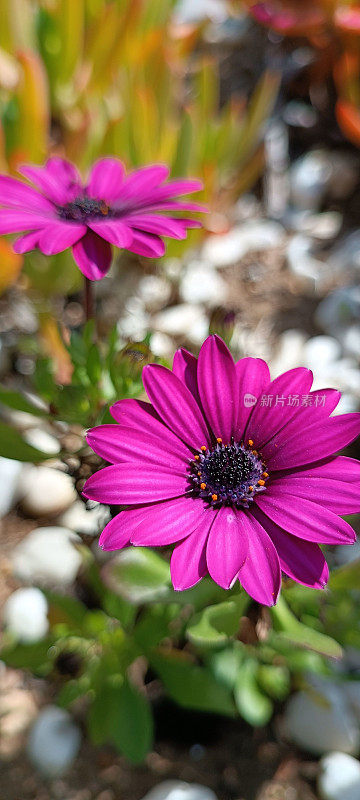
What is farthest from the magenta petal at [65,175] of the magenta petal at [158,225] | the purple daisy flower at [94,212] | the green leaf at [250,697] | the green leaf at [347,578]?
the green leaf at [250,697]

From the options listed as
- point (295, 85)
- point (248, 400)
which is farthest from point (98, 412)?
point (295, 85)

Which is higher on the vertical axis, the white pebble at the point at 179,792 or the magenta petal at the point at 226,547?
the magenta petal at the point at 226,547

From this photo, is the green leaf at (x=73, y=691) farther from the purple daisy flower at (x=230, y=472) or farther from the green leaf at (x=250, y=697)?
the purple daisy flower at (x=230, y=472)

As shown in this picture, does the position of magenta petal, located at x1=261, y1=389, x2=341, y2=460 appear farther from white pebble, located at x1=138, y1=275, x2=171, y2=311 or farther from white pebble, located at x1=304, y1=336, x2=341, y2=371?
white pebble, located at x1=138, y1=275, x2=171, y2=311

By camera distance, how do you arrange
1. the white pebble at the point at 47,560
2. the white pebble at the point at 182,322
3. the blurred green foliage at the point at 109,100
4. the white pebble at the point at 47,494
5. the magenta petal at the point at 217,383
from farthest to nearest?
1. the white pebble at the point at 182,322
2. the blurred green foliage at the point at 109,100
3. the white pebble at the point at 47,494
4. the white pebble at the point at 47,560
5. the magenta petal at the point at 217,383

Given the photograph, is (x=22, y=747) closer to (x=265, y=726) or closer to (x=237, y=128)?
(x=265, y=726)

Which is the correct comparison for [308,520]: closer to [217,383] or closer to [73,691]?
[217,383]

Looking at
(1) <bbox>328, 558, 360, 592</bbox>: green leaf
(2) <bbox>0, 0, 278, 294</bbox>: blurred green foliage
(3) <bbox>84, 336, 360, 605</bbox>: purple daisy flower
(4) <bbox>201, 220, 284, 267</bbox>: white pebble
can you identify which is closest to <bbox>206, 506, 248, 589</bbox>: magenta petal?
(3) <bbox>84, 336, 360, 605</bbox>: purple daisy flower
